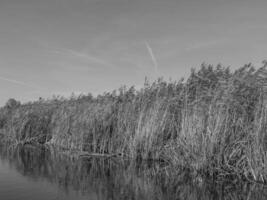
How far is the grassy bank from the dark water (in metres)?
0.69

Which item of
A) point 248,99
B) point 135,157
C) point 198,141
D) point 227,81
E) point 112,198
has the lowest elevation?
point 112,198

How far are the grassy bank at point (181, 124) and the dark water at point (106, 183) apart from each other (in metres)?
0.69

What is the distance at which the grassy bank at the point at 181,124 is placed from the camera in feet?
23.3

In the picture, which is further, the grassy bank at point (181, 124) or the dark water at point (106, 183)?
the grassy bank at point (181, 124)

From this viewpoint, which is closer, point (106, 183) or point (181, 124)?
point (106, 183)

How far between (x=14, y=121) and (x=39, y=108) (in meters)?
1.59

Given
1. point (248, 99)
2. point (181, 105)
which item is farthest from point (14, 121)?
point (248, 99)

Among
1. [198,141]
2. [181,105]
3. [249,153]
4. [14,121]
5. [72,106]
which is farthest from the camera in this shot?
[14,121]

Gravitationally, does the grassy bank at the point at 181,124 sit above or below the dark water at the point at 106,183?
above

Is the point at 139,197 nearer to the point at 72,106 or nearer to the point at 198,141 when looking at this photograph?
the point at 198,141

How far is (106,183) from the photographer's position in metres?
6.80

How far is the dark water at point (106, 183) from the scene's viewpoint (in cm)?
579

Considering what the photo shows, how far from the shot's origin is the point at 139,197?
5719mm

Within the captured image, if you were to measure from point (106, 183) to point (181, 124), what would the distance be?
3271mm
